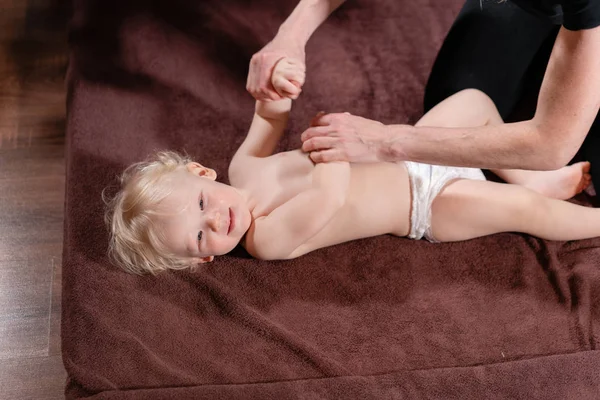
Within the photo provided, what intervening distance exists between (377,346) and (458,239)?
1.08 ft

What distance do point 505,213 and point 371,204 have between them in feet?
1.00

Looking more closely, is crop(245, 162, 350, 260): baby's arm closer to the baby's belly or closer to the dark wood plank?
the baby's belly

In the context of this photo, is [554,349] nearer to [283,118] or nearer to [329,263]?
[329,263]

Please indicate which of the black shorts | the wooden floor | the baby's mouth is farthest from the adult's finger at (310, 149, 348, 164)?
the wooden floor

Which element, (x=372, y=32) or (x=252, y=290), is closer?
(x=252, y=290)

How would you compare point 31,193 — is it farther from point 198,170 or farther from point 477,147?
point 477,147

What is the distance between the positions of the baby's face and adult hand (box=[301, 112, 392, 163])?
0.22 meters

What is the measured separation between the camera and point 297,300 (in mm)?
1434

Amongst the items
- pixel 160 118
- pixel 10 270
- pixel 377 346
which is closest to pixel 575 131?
pixel 377 346

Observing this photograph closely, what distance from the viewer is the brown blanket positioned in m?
1.31

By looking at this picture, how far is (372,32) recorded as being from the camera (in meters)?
1.88

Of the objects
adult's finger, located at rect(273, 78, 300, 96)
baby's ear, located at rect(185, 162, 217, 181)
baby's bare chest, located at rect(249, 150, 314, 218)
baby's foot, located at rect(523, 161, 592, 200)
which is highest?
adult's finger, located at rect(273, 78, 300, 96)

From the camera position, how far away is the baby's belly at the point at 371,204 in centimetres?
142

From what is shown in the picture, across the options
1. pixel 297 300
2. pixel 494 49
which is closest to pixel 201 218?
pixel 297 300
